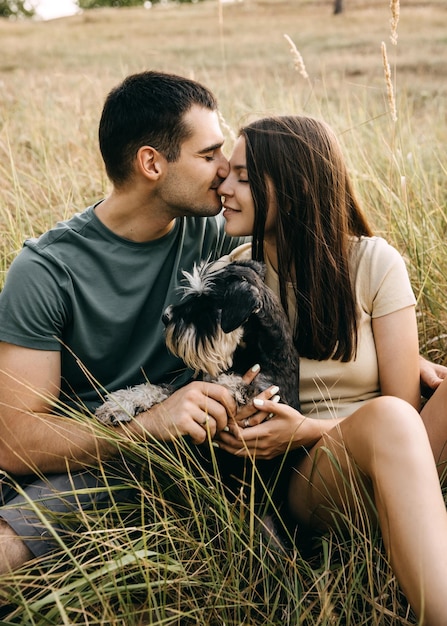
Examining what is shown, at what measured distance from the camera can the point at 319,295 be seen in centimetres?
281

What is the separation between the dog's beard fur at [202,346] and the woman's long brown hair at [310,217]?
1.31ft

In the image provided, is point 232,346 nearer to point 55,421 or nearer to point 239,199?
point 239,199

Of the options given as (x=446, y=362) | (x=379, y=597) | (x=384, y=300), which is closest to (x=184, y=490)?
(x=379, y=597)

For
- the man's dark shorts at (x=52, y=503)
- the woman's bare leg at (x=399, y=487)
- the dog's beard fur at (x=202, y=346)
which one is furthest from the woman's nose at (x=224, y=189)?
the man's dark shorts at (x=52, y=503)

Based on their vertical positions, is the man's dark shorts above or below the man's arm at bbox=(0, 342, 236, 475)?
below

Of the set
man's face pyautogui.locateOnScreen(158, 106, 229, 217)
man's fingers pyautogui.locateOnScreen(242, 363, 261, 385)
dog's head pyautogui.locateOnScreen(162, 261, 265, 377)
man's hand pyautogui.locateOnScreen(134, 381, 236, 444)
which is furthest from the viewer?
man's face pyautogui.locateOnScreen(158, 106, 229, 217)

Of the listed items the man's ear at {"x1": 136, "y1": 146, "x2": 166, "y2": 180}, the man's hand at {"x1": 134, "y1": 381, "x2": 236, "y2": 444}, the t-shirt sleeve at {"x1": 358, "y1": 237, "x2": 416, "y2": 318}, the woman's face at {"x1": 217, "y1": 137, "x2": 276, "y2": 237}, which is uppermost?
the man's ear at {"x1": 136, "y1": 146, "x2": 166, "y2": 180}

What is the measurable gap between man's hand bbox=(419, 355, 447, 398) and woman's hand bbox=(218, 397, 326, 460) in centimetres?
65

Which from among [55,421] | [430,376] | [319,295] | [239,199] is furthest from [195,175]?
[430,376]

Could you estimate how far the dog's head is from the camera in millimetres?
2582

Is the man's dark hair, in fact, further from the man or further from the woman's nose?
the woman's nose

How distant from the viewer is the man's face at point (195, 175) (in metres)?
3.01

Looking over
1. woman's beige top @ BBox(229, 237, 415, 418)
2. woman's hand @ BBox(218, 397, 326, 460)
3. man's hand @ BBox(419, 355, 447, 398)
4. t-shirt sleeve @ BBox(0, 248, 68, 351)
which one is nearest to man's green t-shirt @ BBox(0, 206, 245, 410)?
t-shirt sleeve @ BBox(0, 248, 68, 351)

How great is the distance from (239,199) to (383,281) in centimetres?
74
